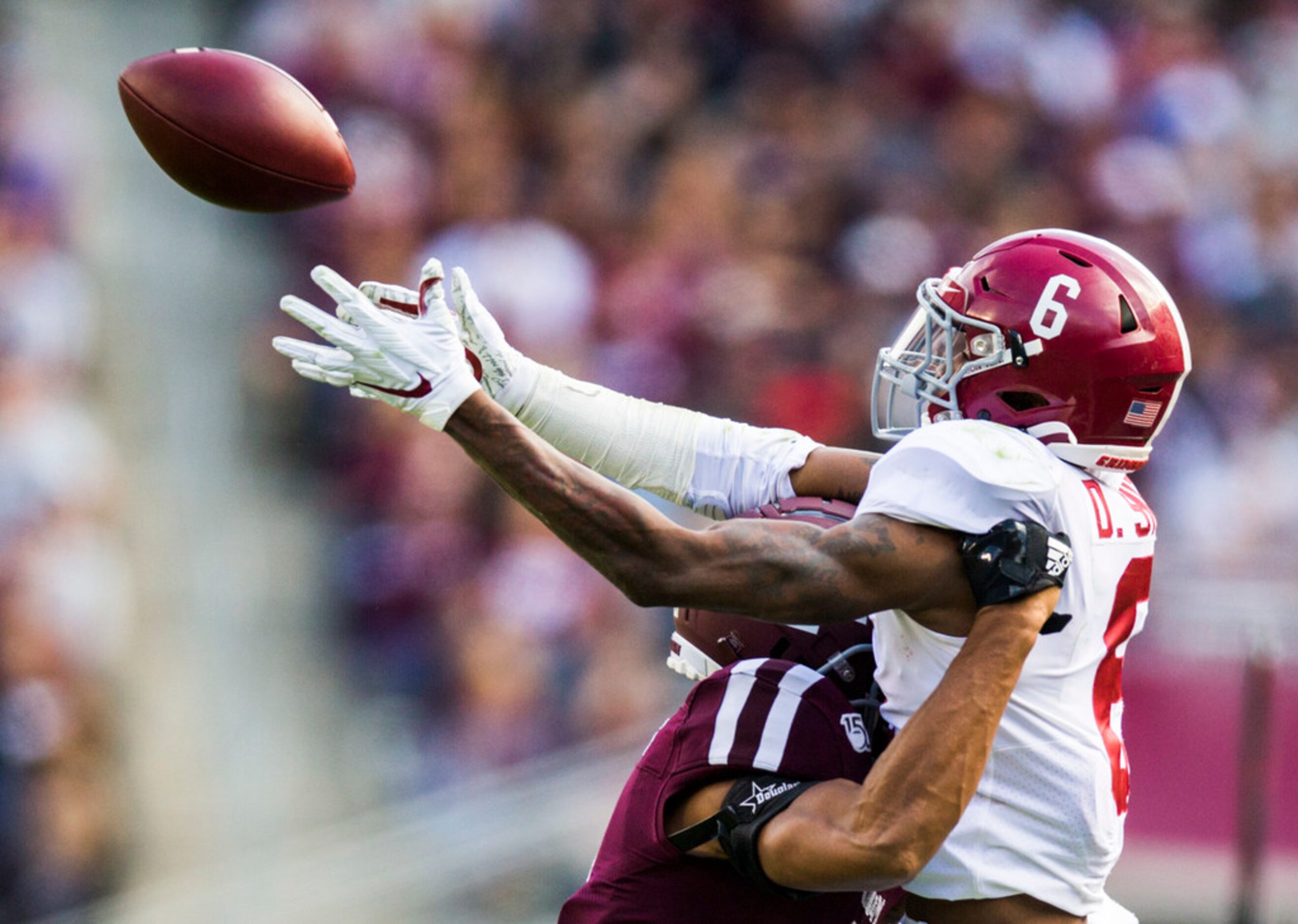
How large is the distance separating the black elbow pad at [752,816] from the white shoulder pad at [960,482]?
433 millimetres

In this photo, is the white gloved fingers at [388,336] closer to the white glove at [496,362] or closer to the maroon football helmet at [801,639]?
the white glove at [496,362]

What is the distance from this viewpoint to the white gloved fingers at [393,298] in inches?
96.3

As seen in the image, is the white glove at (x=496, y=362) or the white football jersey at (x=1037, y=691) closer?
the white football jersey at (x=1037, y=691)

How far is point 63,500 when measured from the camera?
200 inches

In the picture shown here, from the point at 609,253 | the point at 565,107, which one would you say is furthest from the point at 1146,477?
the point at 565,107

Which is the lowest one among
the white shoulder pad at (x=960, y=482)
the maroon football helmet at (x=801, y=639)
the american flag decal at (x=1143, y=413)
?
the maroon football helmet at (x=801, y=639)

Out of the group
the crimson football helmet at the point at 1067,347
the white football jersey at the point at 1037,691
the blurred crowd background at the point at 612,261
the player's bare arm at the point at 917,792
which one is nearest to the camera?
the player's bare arm at the point at 917,792

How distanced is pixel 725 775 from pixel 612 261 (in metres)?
4.15

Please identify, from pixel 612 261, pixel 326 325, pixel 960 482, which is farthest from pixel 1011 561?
pixel 612 261

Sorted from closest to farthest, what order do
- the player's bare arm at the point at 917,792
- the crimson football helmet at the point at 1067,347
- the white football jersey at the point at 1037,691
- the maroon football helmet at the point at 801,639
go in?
the player's bare arm at the point at 917,792 → the white football jersey at the point at 1037,691 → the crimson football helmet at the point at 1067,347 → the maroon football helmet at the point at 801,639

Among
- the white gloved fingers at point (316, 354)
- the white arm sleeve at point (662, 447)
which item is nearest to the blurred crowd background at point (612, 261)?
the white arm sleeve at point (662, 447)

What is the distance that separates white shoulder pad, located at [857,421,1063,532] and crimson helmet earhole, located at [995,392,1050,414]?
0.13m

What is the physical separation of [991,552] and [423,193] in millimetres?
4233

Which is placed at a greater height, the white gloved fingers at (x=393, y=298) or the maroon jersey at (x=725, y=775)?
the white gloved fingers at (x=393, y=298)
